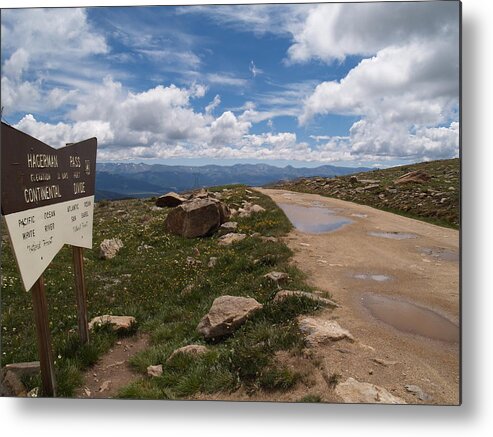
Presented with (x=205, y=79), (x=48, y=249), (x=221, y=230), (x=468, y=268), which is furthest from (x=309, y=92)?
(x=221, y=230)

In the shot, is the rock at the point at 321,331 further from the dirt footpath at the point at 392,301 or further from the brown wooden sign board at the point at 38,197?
the brown wooden sign board at the point at 38,197

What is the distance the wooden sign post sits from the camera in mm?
4645

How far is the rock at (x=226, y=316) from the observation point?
23.3 ft

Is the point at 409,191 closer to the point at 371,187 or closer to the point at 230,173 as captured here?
the point at 371,187

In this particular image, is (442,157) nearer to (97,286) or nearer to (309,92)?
(309,92)

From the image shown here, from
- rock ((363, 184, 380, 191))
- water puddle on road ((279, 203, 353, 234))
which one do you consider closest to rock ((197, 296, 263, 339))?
water puddle on road ((279, 203, 353, 234))

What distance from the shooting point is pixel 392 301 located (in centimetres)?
773

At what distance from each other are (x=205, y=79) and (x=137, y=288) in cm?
526

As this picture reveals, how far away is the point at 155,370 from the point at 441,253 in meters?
6.07

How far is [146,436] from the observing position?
661 centimetres

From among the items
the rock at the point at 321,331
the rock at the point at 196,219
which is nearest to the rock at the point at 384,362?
the rock at the point at 321,331

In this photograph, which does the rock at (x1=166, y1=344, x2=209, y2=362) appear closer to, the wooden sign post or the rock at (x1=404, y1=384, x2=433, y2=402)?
the wooden sign post

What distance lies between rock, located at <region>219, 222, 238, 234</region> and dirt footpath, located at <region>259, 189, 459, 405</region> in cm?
366

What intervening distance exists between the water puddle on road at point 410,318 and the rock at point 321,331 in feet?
2.94
